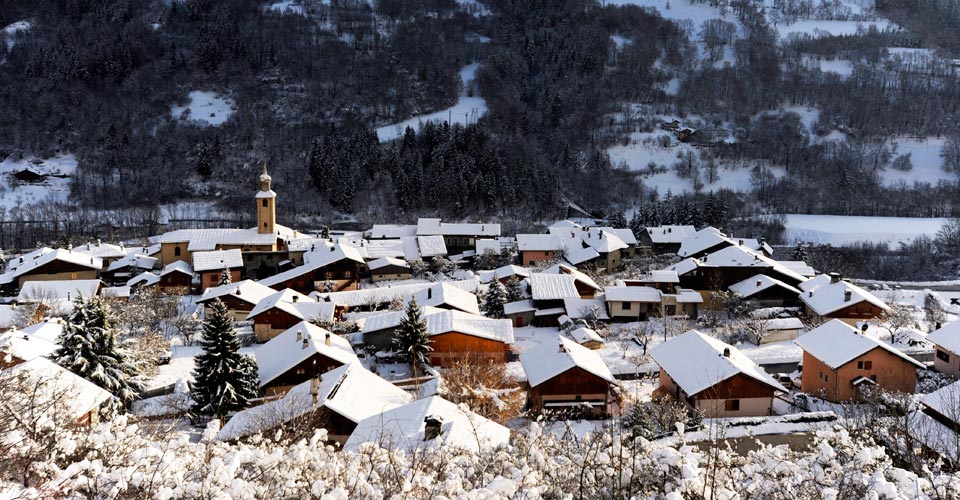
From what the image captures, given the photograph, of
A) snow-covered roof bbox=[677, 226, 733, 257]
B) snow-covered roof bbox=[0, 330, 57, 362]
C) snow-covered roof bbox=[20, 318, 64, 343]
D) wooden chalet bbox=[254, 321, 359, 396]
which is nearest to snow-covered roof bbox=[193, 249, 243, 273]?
snow-covered roof bbox=[20, 318, 64, 343]

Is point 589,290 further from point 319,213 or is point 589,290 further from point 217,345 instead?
point 319,213

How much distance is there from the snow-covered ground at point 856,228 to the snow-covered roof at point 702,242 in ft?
67.1

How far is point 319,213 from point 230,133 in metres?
23.7

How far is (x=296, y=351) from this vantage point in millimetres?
22531

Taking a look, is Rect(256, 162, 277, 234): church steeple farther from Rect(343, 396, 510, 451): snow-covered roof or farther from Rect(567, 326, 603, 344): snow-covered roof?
Rect(343, 396, 510, 451): snow-covered roof

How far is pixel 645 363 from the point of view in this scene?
2603 centimetres

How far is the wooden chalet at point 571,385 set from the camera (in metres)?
20.4

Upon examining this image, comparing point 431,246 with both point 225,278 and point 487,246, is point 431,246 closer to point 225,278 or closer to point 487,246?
point 487,246

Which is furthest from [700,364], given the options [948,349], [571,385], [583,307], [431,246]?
[431,246]

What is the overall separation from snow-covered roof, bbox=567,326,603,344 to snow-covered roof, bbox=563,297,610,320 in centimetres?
297

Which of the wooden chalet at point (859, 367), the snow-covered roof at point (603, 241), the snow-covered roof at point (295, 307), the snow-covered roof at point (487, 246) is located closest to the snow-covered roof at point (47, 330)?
the snow-covered roof at point (295, 307)

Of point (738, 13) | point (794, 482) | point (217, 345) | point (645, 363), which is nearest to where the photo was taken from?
point (794, 482)

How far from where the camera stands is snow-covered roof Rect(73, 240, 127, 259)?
43.7 meters

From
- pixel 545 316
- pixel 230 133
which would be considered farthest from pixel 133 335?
pixel 230 133
